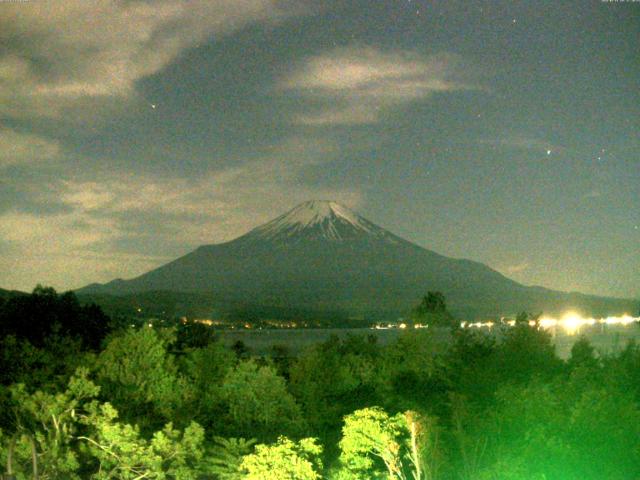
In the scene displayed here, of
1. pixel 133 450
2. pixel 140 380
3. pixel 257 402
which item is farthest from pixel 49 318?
pixel 133 450

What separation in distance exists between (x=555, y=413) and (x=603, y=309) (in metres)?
157

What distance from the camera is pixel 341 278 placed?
530ft

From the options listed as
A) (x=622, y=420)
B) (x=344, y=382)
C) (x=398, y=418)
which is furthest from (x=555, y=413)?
(x=344, y=382)

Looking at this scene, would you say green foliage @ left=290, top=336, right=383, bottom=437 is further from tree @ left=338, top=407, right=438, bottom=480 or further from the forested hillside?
tree @ left=338, top=407, right=438, bottom=480

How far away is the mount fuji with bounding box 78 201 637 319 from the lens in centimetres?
14725

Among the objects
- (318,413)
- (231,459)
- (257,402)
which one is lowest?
(318,413)

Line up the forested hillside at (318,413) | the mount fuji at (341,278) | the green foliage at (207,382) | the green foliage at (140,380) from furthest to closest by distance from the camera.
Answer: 1. the mount fuji at (341,278)
2. the green foliage at (207,382)
3. the green foliage at (140,380)
4. the forested hillside at (318,413)

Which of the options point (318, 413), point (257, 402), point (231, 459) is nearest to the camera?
point (231, 459)

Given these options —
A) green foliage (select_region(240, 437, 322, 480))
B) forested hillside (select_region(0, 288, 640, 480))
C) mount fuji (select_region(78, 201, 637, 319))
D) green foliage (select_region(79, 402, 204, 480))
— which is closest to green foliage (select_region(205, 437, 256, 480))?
forested hillside (select_region(0, 288, 640, 480))

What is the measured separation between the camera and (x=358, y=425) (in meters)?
13.5

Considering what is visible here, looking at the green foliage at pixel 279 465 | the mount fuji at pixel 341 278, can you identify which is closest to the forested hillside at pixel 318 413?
the green foliage at pixel 279 465

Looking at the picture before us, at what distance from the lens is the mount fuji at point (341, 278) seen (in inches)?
5797

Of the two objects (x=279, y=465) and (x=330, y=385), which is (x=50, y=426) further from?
(x=330, y=385)

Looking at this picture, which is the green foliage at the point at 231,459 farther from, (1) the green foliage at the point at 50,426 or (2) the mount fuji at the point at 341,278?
(2) the mount fuji at the point at 341,278
